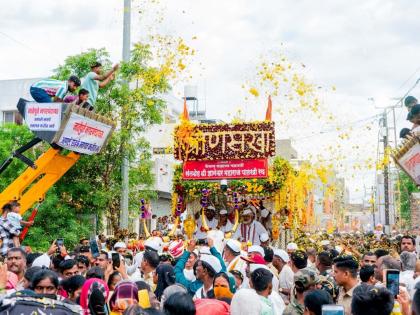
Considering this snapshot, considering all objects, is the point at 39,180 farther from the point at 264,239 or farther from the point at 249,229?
the point at 249,229

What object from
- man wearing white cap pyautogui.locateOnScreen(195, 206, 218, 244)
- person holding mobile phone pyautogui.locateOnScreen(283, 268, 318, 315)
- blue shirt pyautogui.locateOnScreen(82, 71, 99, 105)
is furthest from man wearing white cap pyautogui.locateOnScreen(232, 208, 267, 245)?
person holding mobile phone pyautogui.locateOnScreen(283, 268, 318, 315)

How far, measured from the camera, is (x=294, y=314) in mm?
4941

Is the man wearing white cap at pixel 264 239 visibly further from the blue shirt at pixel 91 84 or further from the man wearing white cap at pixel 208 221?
the blue shirt at pixel 91 84

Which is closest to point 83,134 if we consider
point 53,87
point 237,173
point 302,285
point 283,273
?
point 53,87

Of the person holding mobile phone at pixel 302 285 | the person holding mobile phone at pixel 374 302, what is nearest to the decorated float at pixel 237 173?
the person holding mobile phone at pixel 302 285

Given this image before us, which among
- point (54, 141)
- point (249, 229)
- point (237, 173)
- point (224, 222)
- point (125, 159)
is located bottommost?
point (249, 229)

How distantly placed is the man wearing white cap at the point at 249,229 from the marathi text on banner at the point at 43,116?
24.0 ft

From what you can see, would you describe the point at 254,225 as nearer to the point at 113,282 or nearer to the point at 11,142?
the point at 11,142

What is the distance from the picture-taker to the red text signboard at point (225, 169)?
55.5ft

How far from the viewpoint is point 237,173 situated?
17078 millimetres

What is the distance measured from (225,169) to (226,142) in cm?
82

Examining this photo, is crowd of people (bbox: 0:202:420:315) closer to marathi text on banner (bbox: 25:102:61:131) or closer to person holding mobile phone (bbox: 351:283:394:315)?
person holding mobile phone (bbox: 351:283:394:315)

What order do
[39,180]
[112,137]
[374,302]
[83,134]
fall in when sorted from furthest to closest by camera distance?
1. [112,137]
2. [39,180]
3. [83,134]
4. [374,302]

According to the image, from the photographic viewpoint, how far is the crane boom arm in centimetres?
1295
